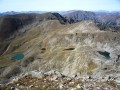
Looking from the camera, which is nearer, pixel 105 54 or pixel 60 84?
pixel 60 84

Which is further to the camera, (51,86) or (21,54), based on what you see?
(21,54)

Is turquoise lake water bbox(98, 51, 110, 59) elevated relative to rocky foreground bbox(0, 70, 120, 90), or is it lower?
lower

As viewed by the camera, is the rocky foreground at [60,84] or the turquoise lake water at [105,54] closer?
the rocky foreground at [60,84]

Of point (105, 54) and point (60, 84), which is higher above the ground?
point (60, 84)

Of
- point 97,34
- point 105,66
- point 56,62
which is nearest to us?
point 105,66

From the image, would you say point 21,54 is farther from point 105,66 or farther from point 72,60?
point 105,66

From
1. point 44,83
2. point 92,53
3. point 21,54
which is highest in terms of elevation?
point 44,83

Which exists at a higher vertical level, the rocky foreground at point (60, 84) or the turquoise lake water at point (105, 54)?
the rocky foreground at point (60, 84)

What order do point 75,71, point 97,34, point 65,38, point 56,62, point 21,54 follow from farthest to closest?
point 21,54 → point 65,38 → point 97,34 → point 56,62 → point 75,71

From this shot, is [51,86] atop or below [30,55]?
atop

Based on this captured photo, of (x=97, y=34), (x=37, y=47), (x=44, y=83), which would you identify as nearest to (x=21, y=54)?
(x=37, y=47)

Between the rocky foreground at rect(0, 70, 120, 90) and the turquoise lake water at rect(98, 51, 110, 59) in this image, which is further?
the turquoise lake water at rect(98, 51, 110, 59)
